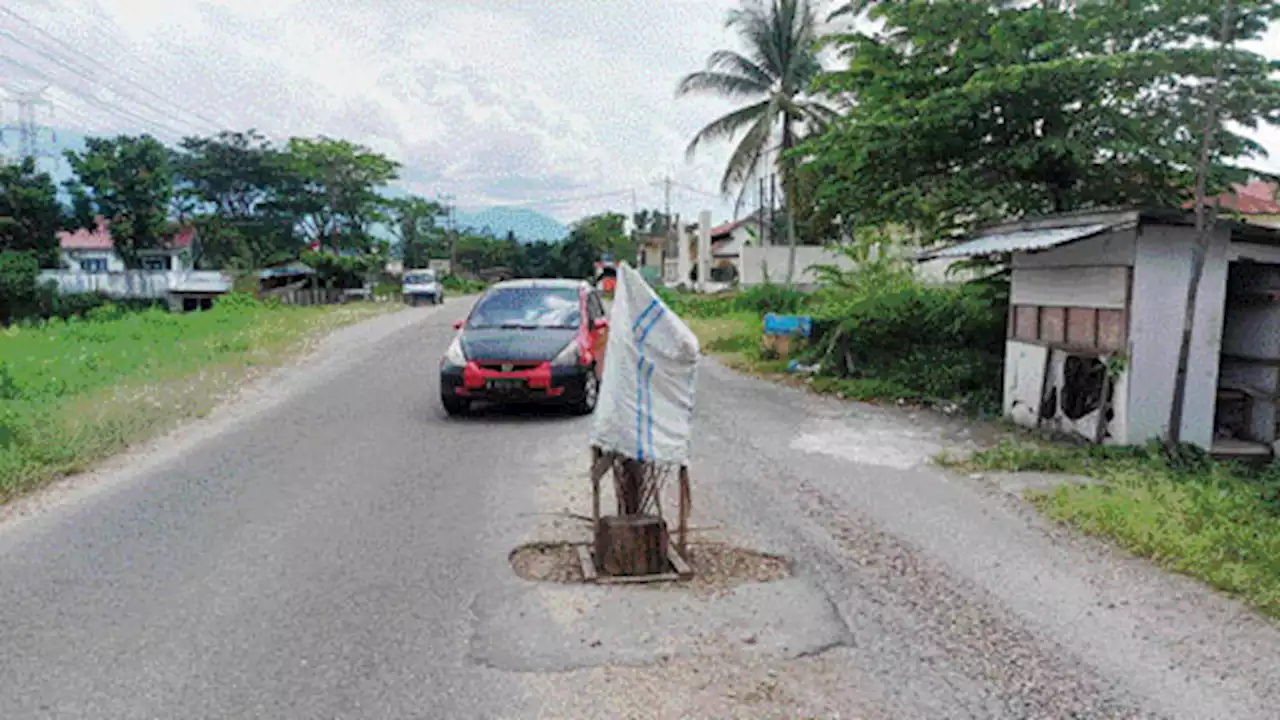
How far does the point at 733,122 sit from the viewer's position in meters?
27.9

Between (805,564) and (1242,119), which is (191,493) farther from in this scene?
(1242,119)

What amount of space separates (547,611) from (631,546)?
0.72 metres

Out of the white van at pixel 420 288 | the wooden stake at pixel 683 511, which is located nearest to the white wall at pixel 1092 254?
the wooden stake at pixel 683 511

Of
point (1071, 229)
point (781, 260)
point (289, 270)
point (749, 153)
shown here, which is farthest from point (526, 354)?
point (289, 270)

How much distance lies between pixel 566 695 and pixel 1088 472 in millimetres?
6101

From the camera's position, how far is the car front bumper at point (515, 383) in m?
10.1

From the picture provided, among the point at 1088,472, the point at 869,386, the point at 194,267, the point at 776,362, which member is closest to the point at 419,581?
the point at 1088,472

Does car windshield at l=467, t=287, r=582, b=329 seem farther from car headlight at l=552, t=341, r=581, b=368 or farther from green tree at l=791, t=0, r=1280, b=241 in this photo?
green tree at l=791, t=0, r=1280, b=241

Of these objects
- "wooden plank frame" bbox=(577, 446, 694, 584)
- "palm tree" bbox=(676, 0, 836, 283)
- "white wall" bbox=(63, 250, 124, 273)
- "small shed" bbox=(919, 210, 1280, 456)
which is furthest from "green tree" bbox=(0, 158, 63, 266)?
"wooden plank frame" bbox=(577, 446, 694, 584)

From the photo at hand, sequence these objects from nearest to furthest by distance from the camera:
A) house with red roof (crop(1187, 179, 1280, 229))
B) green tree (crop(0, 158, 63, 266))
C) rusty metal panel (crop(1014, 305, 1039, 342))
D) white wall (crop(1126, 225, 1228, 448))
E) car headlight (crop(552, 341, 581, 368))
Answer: white wall (crop(1126, 225, 1228, 448))
car headlight (crop(552, 341, 581, 368))
rusty metal panel (crop(1014, 305, 1039, 342))
house with red roof (crop(1187, 179, 1280, 229))
green tree (crop(0, 158, 63, 266))

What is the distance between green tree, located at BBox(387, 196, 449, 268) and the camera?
246 feet

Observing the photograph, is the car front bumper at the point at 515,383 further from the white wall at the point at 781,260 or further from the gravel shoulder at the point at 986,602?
the white wall at the point at 781,260

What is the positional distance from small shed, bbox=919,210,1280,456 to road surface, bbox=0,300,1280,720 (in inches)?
98.7

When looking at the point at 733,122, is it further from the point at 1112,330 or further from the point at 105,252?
the point at 105,252
